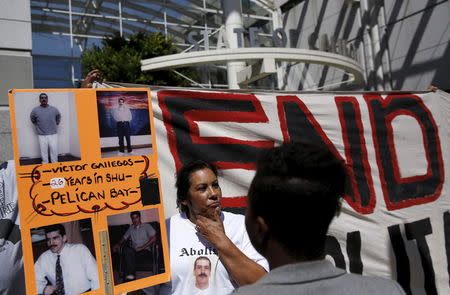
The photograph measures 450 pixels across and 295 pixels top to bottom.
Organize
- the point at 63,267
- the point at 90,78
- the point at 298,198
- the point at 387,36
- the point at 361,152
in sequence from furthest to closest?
the point at 387,36 < the point at 361,152 < the point at 90,78 < the point at 63,267 < the point at 298,198

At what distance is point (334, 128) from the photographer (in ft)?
11.5

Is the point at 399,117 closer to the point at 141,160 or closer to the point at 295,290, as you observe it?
the point at 141,160

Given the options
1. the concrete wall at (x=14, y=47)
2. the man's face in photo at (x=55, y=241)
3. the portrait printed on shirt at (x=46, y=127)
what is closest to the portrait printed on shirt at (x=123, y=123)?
the portrait printed on shirt at (x=46, y=127)

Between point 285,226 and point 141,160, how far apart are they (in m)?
1.21

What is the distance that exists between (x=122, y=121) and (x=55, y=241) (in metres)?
0.60

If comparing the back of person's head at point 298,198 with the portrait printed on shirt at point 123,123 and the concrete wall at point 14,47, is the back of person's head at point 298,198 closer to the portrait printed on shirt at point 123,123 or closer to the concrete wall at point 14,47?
the portrait printed on shirt at point 123,123

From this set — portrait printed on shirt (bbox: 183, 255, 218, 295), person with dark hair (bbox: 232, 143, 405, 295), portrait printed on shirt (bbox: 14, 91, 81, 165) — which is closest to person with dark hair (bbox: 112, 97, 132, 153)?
portrait printed on shirt (bbox: 14, 91, 81, 165)

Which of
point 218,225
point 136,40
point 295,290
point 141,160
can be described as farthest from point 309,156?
point 136,40

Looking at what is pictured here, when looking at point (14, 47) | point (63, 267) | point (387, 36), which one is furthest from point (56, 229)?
point (387, 36)

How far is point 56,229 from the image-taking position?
185 centimetres

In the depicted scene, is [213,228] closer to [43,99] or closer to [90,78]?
[43,99]

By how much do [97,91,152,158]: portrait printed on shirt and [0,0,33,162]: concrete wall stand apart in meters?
2.84

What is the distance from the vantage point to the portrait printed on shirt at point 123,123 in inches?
78.7

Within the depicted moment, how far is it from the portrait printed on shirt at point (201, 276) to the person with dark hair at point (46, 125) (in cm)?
76
